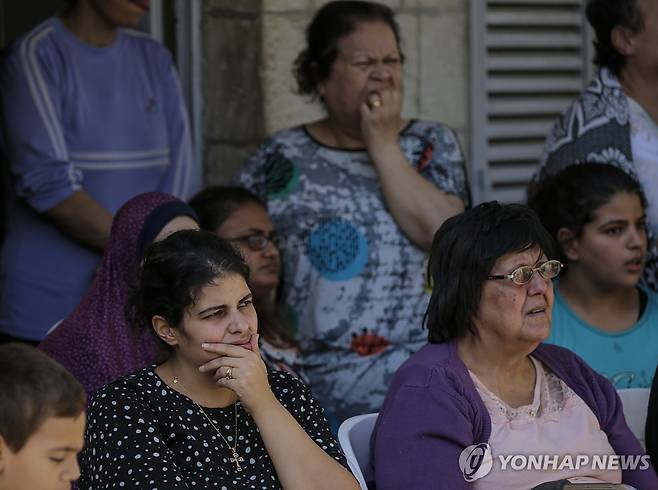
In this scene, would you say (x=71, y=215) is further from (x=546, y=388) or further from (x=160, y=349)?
(x=546, y=388)

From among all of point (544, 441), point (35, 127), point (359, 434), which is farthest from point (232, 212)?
point (544, 441)

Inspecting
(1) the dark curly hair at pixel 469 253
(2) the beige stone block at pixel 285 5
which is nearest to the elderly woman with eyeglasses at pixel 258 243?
(1) the dark curly hair at pixel 469 253

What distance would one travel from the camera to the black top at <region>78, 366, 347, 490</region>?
8.89ft

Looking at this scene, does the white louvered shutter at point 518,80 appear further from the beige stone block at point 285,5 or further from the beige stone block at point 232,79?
the beige stone block at point 232,79

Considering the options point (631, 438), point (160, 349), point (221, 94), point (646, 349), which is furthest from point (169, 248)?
point (221, 94)

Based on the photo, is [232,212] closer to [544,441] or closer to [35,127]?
[35,127]

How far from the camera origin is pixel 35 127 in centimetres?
404

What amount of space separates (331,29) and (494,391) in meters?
1.53

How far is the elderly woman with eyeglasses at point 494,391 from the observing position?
2973mm

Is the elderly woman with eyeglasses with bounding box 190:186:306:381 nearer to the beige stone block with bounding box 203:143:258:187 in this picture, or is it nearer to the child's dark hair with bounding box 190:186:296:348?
the child's dark hair with bounding box 190:186:296:348

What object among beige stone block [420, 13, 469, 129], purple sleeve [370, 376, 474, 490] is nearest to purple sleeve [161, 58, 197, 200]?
beige stone block [420, 13, 469, 129]

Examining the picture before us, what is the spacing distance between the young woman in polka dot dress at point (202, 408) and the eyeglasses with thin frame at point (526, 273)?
23.7 inches
